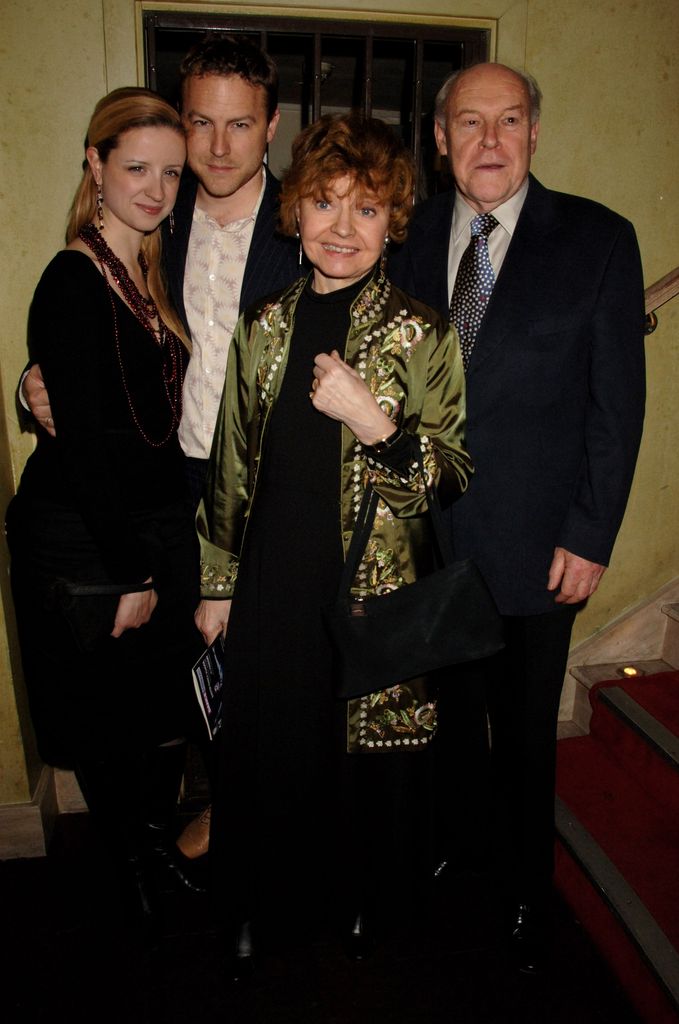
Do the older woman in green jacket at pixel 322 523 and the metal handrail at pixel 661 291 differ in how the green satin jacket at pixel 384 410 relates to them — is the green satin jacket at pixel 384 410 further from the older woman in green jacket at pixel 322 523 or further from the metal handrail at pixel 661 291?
the metal handrail at pixel 661 291

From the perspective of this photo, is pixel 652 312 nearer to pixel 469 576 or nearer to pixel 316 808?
pixel 469 576

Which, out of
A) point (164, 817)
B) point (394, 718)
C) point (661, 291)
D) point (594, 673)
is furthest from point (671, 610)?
point (164, 817)

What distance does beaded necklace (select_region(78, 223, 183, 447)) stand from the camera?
5.36 feet

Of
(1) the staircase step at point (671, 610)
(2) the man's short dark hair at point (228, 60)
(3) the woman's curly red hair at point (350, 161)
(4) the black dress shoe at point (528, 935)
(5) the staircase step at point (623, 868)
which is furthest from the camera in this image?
(1) the staircase step at point (671, 610)

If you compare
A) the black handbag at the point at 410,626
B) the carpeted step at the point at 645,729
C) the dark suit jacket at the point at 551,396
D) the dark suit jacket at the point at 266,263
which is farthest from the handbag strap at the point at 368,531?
the carpeted step at the point at 645,729

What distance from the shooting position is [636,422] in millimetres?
1588

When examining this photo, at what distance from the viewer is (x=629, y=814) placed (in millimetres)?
2191

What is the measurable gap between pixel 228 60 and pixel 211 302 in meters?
0.53

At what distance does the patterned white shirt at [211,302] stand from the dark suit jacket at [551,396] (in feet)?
1.68

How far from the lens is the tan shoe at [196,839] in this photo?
2215 mm

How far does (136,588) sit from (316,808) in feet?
2.19

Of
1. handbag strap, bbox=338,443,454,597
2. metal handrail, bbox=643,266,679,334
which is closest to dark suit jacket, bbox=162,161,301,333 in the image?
handbag strap, bbox=338,443,454,597

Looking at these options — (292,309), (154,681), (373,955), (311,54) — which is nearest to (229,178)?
(292,309)

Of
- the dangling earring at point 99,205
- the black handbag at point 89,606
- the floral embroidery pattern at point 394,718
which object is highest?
the dangling earring at point 99,205
